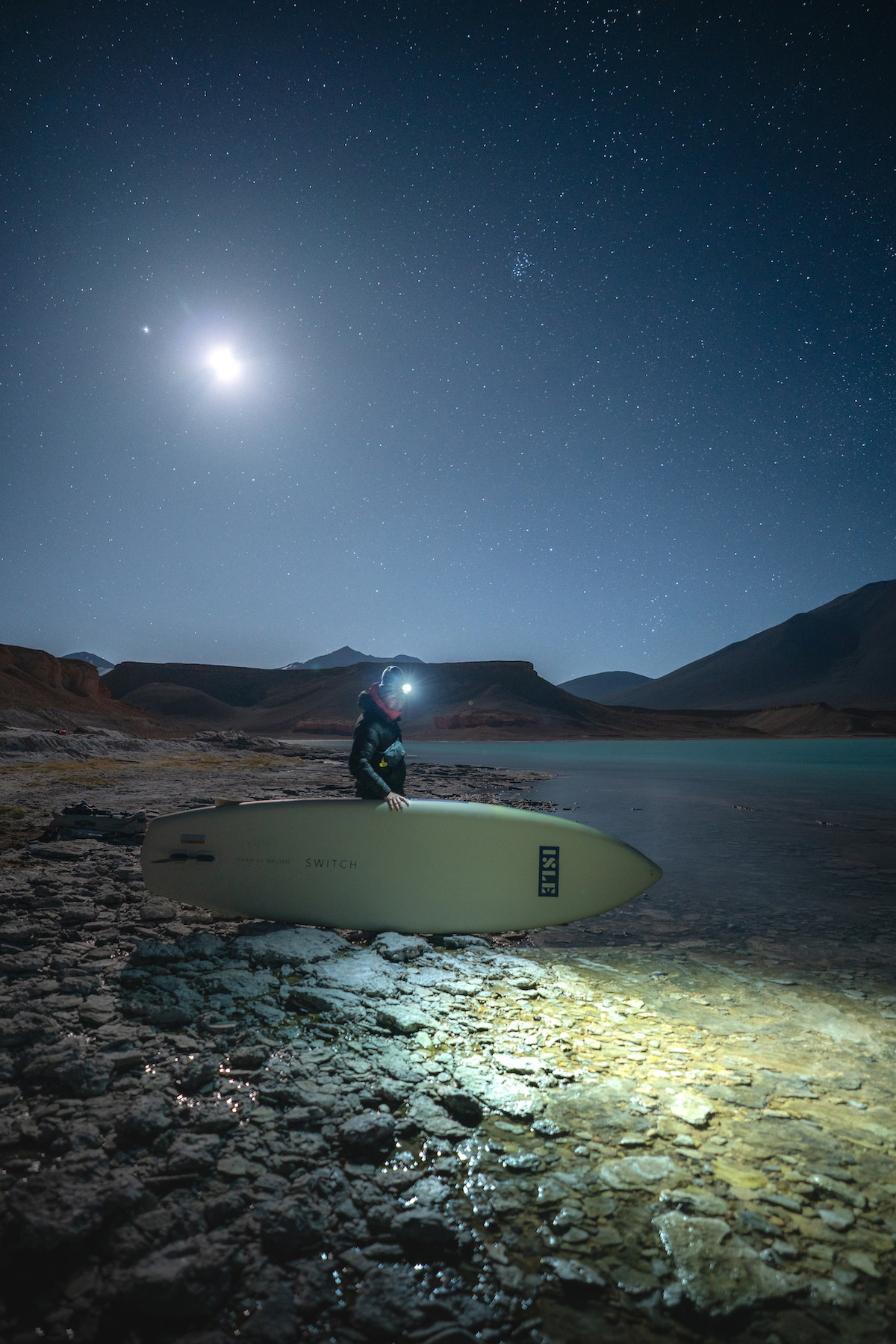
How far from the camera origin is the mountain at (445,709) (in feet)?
363

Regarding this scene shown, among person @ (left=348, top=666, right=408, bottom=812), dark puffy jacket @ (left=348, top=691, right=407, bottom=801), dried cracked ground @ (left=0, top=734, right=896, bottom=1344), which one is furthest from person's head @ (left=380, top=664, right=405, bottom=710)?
dried cracked ground @ (left=0, top=734, right=896, bottom=1344)

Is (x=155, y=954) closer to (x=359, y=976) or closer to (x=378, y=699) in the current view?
(x=359, y=976)

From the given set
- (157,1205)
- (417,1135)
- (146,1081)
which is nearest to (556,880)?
(417,1135)

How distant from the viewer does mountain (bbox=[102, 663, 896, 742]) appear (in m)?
110

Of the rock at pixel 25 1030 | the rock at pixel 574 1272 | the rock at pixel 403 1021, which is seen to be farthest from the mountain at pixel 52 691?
the rock at pixel 574 1272

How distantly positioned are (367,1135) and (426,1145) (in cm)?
26

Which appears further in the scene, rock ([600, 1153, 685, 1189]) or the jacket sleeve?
the jacket sleeve

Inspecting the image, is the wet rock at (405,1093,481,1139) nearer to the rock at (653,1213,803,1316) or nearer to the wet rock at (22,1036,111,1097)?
the rock at (653,1213,803,1316)

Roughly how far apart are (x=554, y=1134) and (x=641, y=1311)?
80cm

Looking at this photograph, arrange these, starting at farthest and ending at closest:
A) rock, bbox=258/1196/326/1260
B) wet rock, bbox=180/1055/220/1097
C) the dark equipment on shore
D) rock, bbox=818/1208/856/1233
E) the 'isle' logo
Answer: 1. the dark equipment on shore
2. the 'isle' logo
3. wet rock, bbox=180/1055/220/1097
4. rock, bbox=818/1208/856/1233
5. rock, bbox=258/1196/326/1260

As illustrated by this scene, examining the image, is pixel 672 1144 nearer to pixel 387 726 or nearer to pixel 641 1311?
pixel 641 1311

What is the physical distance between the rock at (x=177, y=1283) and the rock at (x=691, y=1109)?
2.03 meters

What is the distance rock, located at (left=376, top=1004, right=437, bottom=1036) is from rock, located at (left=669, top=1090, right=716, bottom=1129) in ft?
4.45

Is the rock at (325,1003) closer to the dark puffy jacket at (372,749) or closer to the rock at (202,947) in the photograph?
the rock at (202,947)
